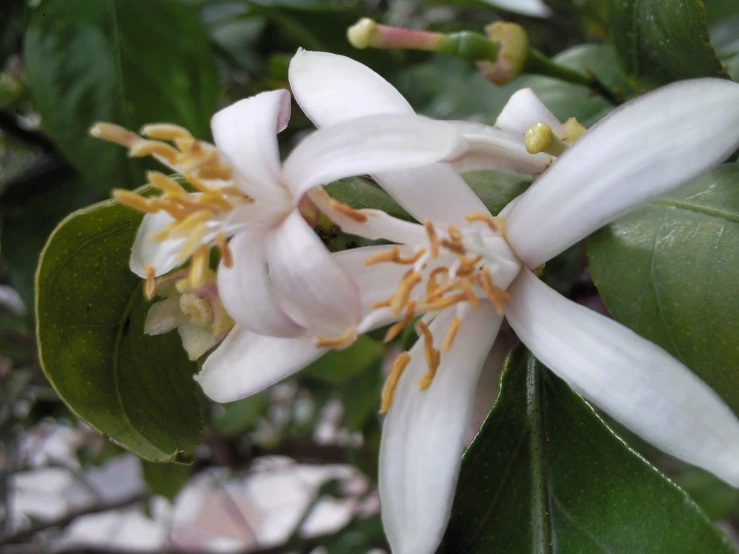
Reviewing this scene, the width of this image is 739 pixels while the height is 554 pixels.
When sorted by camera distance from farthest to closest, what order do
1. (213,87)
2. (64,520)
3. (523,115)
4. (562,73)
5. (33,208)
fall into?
1. (64,520)
2. (33,208)
3. (213,87)
4. (562,73)
5. (523,115)

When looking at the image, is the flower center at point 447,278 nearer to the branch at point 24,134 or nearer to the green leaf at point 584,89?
the green leaf at point 584,89

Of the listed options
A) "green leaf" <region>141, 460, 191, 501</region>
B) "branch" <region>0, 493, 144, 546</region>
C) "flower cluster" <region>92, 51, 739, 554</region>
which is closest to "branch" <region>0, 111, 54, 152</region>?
"green leaf" <region>141, 460, 191, 501</region>

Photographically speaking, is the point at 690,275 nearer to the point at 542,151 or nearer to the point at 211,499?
the point at 542,151

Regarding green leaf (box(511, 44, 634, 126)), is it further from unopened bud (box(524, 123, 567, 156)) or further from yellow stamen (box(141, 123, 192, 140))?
yellow stamen (box(141, 123, 192, 140))

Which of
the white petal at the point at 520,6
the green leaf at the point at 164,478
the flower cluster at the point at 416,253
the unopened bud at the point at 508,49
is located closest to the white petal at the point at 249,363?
the flower cluster at the point at 416,253

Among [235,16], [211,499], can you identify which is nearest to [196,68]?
[235,16]

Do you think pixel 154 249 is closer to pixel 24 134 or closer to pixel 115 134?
pixel 115 134

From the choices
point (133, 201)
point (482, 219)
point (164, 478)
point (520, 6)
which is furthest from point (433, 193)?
point (164, 478)
